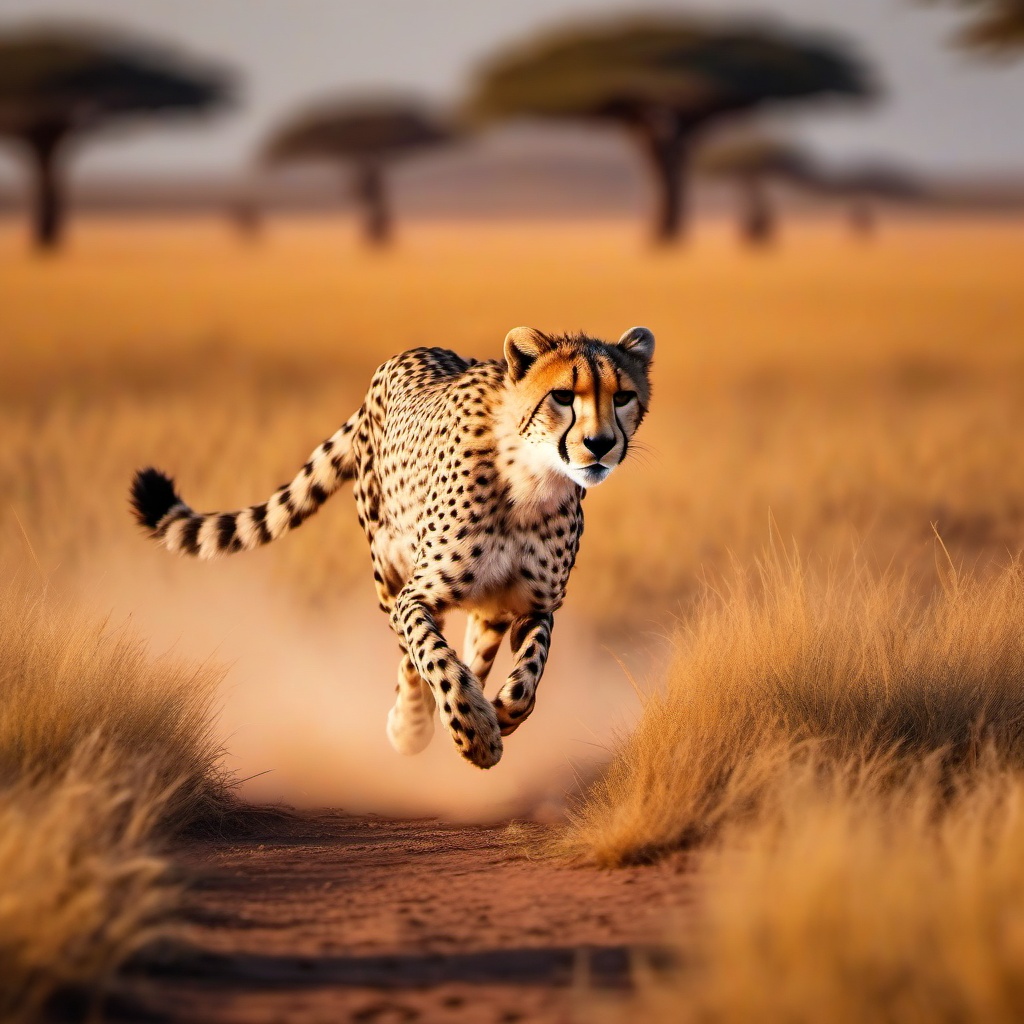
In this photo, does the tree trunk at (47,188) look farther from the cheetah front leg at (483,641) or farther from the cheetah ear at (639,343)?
the cheetah ear at (639,343)

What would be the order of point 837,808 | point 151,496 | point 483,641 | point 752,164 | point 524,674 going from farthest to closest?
point 752,164 → point 151,496 → point 483,641 → point 524,674 → point 837,808

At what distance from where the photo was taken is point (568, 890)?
319 centimetres

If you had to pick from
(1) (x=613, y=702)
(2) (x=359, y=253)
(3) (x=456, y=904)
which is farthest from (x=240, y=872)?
(2) (x=359, y=253)

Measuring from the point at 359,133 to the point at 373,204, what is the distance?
375 centimetres

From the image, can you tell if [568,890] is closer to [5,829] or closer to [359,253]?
[5,829]

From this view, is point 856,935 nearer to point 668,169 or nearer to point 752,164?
point 668,169

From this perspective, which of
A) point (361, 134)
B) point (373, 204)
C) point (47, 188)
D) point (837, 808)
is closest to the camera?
point (837, 808)

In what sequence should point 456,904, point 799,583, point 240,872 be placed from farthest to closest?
point 799,583
point 240,872
point 456,904

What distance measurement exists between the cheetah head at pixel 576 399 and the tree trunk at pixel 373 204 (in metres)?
37.3

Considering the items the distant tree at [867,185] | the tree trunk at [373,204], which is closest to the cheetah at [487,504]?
the tree trunk at [373,204]

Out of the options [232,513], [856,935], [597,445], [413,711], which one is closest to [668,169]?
[232,513]

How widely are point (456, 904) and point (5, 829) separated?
33.9 inches

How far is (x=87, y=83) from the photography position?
27266mm

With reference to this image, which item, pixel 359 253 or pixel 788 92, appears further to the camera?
pixel 359 253
